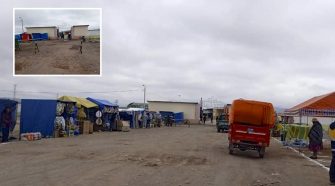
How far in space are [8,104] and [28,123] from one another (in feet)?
7.99

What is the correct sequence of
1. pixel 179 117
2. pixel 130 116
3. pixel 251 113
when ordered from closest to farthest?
pixel 251 113, pixel 130 116, pixel 179 117

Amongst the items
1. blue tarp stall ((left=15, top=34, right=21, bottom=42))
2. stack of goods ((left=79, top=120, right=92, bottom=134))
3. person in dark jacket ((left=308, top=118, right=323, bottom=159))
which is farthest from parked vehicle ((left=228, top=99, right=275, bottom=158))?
stack of goods ((left=79, top=120, right=92, bottom=134))

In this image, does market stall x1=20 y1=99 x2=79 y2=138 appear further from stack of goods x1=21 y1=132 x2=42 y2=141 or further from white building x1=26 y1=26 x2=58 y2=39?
white building x1=26 y1=26 x2=58 y2=39

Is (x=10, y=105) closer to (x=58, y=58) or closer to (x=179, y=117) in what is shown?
(x=58, y=58)

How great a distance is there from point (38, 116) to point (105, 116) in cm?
1289

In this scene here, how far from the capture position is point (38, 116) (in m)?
29.2

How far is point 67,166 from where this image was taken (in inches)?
587

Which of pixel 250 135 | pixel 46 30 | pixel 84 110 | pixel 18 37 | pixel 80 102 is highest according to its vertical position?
pixel 46 30

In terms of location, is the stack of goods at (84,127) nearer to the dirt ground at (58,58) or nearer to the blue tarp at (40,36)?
the dirt ground at (58,58)

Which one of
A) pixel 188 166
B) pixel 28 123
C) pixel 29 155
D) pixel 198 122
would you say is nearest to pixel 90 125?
pixel 28 123

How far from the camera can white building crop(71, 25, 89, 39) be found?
2316cm

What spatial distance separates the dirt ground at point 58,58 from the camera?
882 inches

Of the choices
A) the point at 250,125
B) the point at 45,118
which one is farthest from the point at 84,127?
the point at 250,125

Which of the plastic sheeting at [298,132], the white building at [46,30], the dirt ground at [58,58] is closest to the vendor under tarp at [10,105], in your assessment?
the dirt ground at [58,58]
